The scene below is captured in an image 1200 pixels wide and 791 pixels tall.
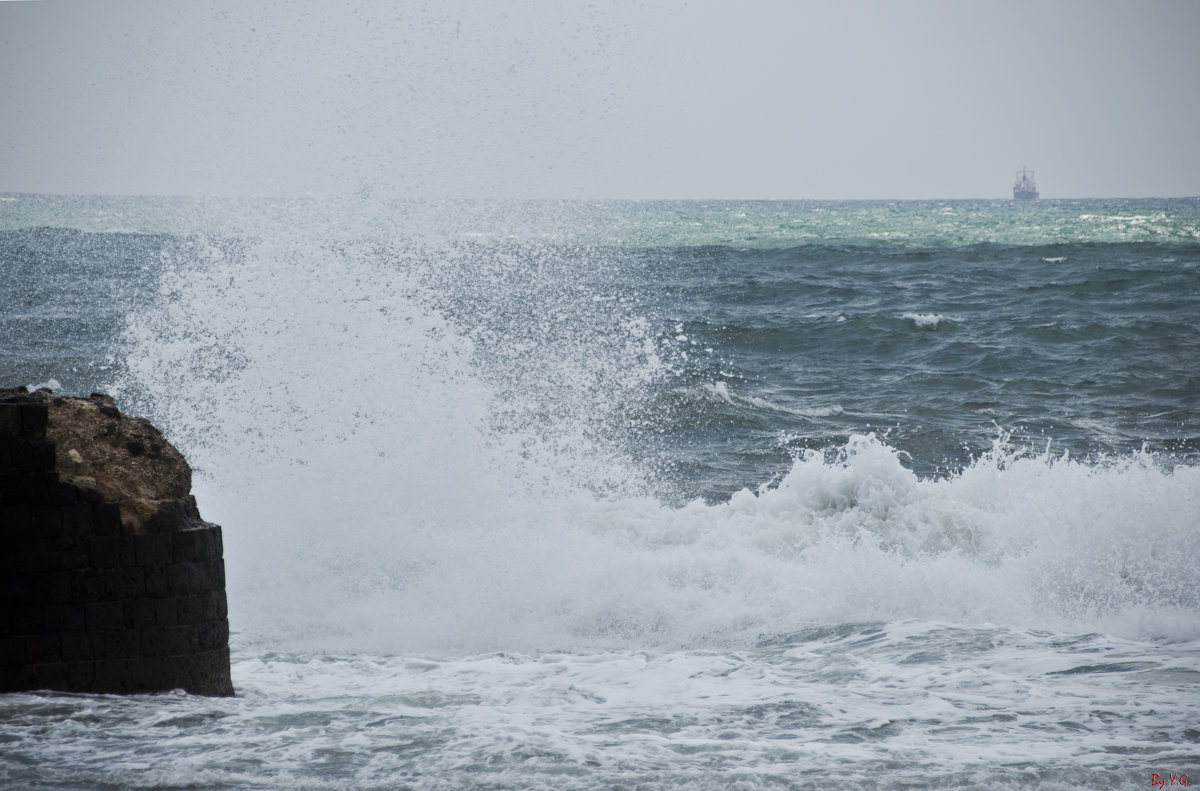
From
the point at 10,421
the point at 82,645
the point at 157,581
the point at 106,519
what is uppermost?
the point at 10,421

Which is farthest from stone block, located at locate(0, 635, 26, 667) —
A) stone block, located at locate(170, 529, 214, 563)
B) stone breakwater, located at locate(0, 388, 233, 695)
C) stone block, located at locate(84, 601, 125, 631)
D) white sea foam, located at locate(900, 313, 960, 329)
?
white sea foam, located at locate(900, 313, 960, 329)

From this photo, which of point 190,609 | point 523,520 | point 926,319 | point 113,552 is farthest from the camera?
point 926,319

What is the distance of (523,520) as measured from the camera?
7.70 m

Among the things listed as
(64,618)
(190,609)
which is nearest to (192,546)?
(190,609)

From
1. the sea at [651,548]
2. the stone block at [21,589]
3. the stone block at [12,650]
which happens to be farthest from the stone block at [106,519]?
the sea at [651,548]

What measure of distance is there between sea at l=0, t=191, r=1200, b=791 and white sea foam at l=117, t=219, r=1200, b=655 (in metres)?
0.03

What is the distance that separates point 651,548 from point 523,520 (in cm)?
105

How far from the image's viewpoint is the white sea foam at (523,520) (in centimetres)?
603

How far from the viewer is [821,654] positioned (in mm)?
5379

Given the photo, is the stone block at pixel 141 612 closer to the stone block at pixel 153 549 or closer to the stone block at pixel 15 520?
the stone block at pixel 153 549

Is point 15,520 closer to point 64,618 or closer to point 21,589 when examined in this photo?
point 21,589

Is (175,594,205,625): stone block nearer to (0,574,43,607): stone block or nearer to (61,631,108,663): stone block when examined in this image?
(61,631,108,663): stone block

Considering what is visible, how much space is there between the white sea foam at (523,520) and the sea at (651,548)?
1.3 inches

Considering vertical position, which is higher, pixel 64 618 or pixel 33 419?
pixel 33 419
